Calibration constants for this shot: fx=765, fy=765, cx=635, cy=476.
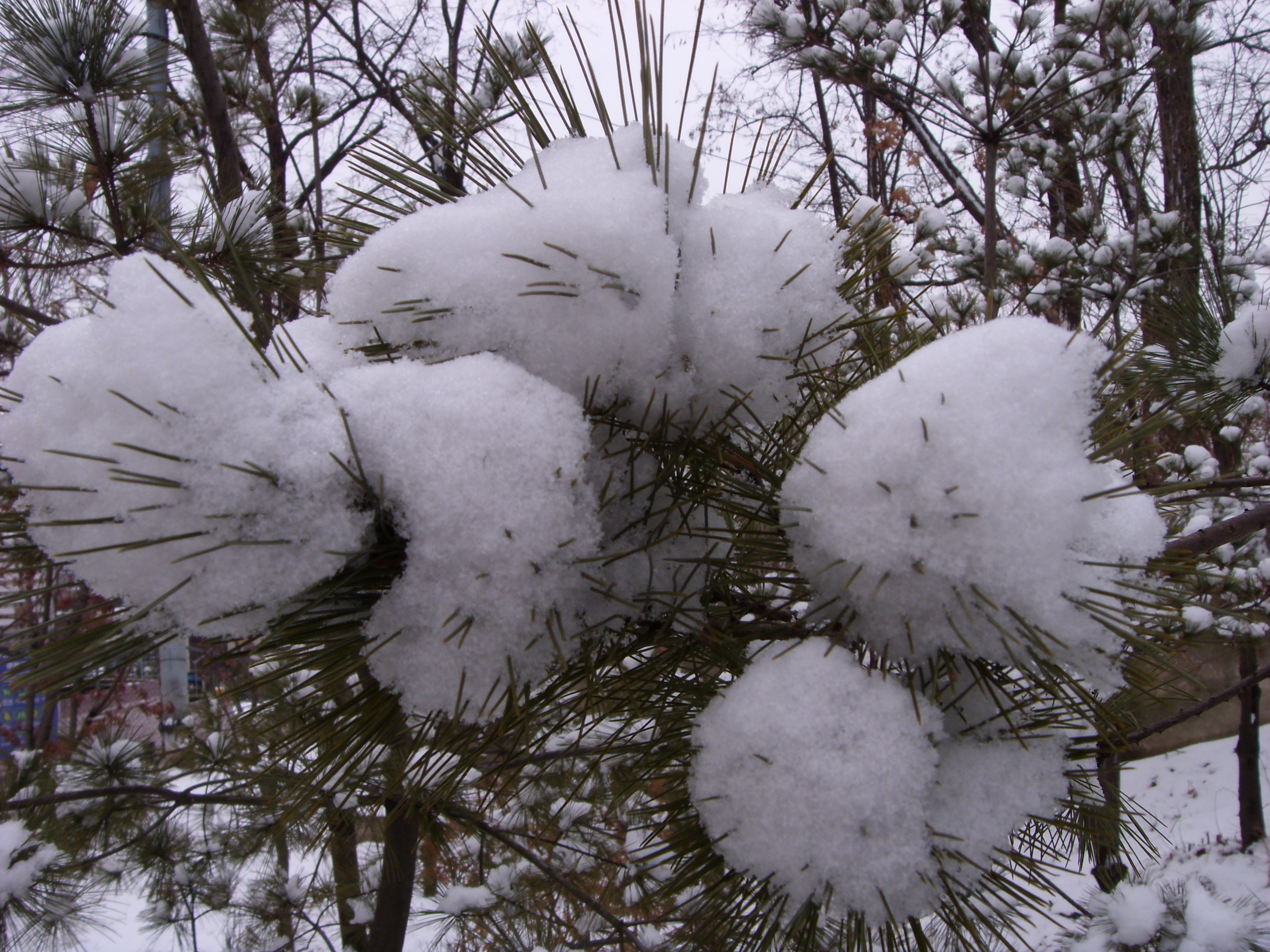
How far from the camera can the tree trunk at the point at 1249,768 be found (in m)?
2.88

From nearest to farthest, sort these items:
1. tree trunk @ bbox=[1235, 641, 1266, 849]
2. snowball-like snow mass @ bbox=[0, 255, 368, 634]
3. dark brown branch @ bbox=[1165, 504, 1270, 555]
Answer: snowball-like snow mass @ bbox=[0, 255, 368, 634], dark brown branch @ bbox=[1165, 504, 1270, 555], tree trunk @ bbox=[1235, 641, 1266, 849]

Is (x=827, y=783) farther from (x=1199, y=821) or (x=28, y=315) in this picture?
(x=1199, y=821)

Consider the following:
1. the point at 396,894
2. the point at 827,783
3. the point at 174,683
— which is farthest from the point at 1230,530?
the point at 174,683

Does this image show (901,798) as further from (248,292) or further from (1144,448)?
(248,292)

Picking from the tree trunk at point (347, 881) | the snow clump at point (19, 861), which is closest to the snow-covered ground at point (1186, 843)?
the tree trunk at point (347, 881)

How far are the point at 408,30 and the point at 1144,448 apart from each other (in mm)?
3159

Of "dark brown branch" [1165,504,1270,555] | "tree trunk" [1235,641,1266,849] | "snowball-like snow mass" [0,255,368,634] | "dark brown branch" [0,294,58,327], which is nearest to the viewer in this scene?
"snowball-like snow mass" [0,255,368,634]

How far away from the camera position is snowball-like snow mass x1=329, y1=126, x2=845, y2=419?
0.46 meters

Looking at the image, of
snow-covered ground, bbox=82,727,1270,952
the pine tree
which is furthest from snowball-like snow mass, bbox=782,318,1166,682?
snow-covered ground, bbox=82,727,1270,952

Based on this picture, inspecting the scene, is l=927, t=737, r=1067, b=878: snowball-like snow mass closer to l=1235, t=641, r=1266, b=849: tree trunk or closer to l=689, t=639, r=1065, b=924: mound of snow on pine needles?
l=689, t=639, r=1065, b=924: mound of snow on pine needles

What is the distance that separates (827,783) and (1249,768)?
4.00 meters

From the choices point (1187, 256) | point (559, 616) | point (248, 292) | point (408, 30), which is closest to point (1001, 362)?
point (559, 616)

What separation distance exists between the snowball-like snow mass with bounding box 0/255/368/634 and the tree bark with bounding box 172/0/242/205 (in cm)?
119

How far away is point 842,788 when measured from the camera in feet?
1.31
